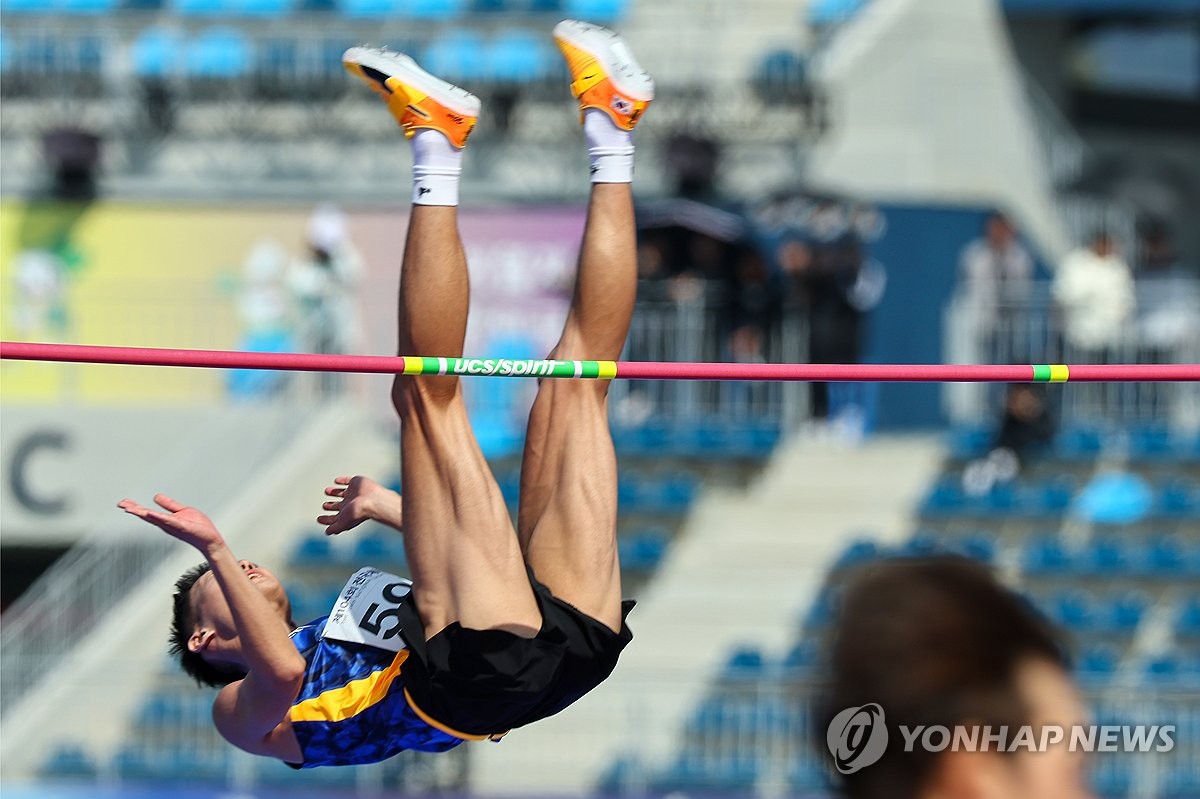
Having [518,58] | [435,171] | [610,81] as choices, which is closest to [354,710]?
[435,171]

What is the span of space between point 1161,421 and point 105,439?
664cm

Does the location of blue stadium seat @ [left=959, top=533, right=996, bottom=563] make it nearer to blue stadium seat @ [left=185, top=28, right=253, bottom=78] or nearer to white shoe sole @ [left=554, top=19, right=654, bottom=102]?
white shoe sole @ [left=554, top=19, right=654, bottom=102]

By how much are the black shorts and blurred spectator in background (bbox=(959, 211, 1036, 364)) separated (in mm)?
8284

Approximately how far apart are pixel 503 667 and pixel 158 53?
11811mm

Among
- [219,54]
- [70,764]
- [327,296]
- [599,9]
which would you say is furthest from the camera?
[219,54]

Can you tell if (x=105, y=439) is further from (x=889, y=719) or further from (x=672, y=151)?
(x=889, y=719)

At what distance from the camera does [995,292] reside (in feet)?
39.7

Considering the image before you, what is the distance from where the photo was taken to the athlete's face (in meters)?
4.32

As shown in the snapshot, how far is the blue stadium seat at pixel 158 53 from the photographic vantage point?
47.9 ft

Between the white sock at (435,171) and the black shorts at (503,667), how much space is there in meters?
0.84

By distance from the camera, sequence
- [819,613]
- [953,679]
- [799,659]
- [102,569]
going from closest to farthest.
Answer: [953,679]
[799,659]
[819,613]
[102,569]

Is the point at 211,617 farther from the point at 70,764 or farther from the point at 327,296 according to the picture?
the point at 327,296

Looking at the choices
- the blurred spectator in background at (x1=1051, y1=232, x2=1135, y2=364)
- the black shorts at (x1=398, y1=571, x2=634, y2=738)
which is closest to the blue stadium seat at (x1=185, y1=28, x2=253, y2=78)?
the blurred spectator in background at (x1=1051, y1=232, x2=1135, y2=364)

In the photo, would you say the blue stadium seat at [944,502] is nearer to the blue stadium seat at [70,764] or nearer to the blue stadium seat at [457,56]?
the blue stadium seat at [457,56]
